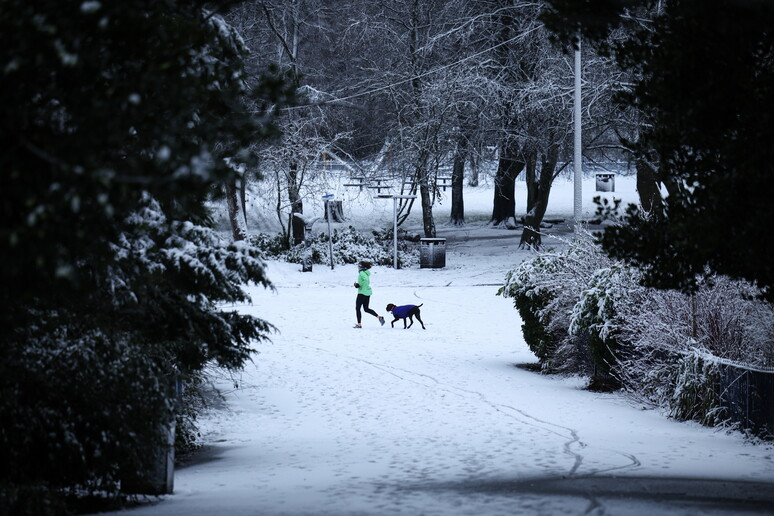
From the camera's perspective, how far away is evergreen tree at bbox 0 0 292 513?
4.21m

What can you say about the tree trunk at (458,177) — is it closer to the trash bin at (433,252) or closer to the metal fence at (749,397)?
the trash bin at (433,252)

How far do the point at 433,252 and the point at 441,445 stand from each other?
25537 millimetres

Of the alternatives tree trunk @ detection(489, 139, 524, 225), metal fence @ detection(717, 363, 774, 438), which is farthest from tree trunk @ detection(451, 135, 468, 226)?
metal fence @ detection(717, 363, 774, 438)

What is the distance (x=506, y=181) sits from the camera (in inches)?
1690

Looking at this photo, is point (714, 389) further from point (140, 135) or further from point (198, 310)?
point (140, 135)

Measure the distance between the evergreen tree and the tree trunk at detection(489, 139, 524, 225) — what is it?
27147 millimetres

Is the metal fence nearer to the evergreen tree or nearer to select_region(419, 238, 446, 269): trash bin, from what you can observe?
the evergreen tree

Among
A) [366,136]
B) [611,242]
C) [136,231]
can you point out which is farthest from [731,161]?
[366,136]

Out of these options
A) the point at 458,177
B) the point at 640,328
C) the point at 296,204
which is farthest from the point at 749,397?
the point at 458,177

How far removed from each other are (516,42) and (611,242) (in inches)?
1035

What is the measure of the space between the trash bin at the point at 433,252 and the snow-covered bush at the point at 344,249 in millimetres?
1126

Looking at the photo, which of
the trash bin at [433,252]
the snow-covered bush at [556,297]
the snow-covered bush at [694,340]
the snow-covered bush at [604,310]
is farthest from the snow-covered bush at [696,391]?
the trash bin at [433,252]

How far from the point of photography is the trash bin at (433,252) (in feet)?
120

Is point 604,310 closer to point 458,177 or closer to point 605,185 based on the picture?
point 458,177
